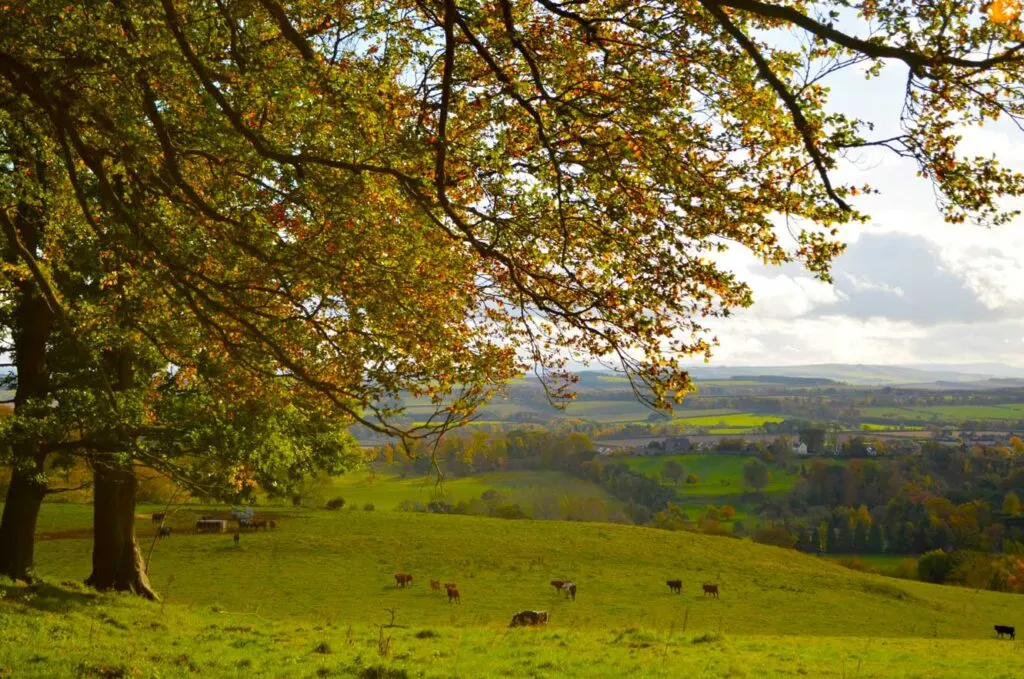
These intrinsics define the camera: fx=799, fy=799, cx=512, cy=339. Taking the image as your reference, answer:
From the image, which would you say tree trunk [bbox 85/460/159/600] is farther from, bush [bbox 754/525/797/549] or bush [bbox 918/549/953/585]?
bush [bbox 754/525/797/549]

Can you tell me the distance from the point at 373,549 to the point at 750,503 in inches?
4308

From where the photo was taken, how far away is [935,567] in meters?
77.6

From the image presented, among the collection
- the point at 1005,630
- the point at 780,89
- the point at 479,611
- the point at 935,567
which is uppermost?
the point at 780,89

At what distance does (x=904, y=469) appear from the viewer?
154 meters

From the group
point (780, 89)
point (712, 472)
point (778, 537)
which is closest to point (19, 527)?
point (780, 89)

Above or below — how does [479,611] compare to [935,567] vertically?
above

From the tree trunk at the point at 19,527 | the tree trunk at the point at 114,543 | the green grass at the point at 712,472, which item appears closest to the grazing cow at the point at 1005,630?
the tree trunk at the point at 114,543

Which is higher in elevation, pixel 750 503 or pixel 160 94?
pixel 160 94

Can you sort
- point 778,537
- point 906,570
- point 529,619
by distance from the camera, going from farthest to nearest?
1. point 778,537
2. point 906,570
3. point 529,619

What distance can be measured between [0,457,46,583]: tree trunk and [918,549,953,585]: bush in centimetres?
7879

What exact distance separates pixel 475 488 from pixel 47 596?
4420 inches

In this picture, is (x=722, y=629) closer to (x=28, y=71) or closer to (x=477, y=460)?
(x=28, y=71)

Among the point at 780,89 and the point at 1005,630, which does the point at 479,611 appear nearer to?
the point at 1005,630

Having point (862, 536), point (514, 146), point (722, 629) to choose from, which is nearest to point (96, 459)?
point (514, 146)
